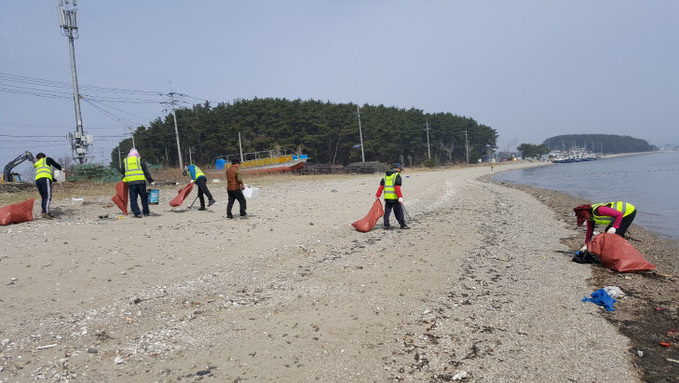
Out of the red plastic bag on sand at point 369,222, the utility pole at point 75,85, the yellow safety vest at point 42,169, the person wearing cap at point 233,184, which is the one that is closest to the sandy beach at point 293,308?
the red plastic bag on sand at point 369,222

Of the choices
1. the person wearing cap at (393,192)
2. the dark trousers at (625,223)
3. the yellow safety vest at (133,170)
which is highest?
the yellow safety vest at (133,170)

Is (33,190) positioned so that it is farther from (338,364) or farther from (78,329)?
(338,364)

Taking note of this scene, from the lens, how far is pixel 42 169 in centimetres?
1052

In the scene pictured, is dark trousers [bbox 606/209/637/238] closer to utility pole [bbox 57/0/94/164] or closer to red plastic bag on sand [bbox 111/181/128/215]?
red plastic bag on sand [bbox 111/181/128/215]

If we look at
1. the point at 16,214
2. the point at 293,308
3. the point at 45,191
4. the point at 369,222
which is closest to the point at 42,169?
the point at 45,191

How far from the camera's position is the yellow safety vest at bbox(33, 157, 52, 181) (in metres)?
10.4

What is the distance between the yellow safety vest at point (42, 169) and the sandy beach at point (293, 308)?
110 cm

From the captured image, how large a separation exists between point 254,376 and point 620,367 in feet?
11.6

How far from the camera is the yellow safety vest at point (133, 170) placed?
10.9 m

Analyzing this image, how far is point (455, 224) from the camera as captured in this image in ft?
41.1

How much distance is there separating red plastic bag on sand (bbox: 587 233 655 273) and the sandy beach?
23 cm

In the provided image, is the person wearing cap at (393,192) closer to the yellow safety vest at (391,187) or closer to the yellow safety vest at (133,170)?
the yellow safety vest at (391,187)

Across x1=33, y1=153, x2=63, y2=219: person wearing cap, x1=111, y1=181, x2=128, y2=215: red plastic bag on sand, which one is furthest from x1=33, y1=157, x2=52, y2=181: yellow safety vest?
x1=111, y1=181, x2=128, y2=215: red plastic bag on sand

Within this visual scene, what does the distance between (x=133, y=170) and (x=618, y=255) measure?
10786mm
